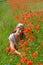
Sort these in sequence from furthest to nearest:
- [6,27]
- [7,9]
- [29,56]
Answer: [7,9]
[6,27]
[29,56]

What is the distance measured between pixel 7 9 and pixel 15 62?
5.59 meters

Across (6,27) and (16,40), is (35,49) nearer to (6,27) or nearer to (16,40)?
(16,40)

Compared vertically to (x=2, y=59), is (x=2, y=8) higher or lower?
higher

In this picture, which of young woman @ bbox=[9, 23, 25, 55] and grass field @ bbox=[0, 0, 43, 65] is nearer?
grass field @ bbox=[0, 0, 43, 65]

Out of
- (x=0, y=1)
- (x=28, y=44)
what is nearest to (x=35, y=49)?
(x=28, y=44)

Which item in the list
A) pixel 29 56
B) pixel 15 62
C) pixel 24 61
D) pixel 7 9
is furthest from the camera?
pixel 7 9

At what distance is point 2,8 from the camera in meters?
11.6

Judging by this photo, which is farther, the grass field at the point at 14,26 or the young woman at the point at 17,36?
the young woman at the point at 17,36

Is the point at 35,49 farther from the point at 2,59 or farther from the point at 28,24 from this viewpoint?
the point at 28,24

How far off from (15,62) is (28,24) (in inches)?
71.9

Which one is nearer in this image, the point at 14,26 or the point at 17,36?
the point at 17,36

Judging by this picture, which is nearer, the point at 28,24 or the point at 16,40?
the point at 16,40

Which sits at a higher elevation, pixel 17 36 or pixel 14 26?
pixel 14 26

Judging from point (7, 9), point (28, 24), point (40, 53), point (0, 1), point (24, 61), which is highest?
point (0, 1)
